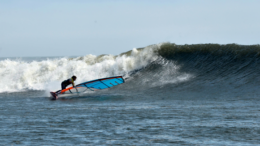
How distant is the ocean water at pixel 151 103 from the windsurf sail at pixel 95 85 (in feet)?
1.35

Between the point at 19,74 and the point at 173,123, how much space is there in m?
19.8

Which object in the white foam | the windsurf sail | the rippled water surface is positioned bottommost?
the rippled water surface

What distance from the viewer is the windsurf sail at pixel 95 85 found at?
16.2m

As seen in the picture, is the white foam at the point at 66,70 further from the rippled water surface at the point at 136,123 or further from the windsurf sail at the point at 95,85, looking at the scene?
the rippled water surface at the point at 136,123

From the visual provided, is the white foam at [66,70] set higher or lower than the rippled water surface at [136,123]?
higher

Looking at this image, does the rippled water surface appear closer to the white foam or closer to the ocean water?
the ocean water

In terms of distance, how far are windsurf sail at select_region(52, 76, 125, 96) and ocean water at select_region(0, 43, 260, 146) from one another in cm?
41

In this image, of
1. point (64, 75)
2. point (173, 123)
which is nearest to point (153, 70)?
point (64, 75)

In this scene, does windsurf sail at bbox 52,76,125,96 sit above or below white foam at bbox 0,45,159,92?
below

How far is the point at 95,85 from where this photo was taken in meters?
16.7

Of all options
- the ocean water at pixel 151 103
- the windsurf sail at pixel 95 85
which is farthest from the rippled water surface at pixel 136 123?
the windsurf sail at pixel 95 85

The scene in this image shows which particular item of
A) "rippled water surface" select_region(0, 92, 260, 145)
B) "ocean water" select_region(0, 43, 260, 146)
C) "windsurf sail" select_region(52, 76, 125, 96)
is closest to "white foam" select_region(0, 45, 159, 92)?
"ocean water" select_region(0, 43, 260, 146)

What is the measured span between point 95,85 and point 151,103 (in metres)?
4.68

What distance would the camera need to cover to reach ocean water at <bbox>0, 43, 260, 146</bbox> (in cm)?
766
